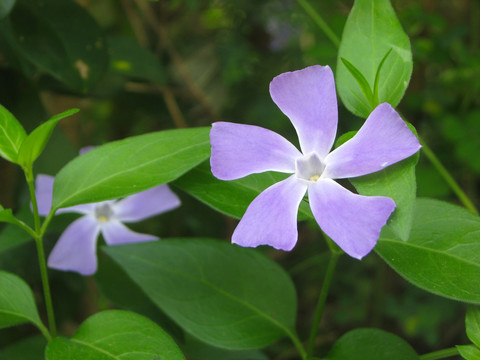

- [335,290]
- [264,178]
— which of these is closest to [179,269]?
[264,178]

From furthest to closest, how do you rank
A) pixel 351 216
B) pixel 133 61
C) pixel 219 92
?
pixel 219 92, pixel 133 61, pixel 351 216

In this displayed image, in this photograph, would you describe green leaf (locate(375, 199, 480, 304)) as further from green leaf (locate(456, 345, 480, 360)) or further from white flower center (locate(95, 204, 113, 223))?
white flower center (locate(95, 204, 113, 223))

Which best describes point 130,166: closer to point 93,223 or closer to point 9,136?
point 9,136

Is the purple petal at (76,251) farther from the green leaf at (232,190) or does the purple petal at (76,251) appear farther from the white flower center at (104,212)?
the green leaf at (232,190)

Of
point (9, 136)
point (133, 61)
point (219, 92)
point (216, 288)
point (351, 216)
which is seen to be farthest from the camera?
point (219, 92)

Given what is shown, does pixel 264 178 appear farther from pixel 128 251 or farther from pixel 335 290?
pixel 335 290

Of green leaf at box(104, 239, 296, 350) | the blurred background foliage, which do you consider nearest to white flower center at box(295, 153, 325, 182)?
green leaf at box(104, 239, 296, 350)

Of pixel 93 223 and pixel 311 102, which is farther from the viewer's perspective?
pixel 93 223

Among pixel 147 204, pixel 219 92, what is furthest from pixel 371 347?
pixel 219 92
